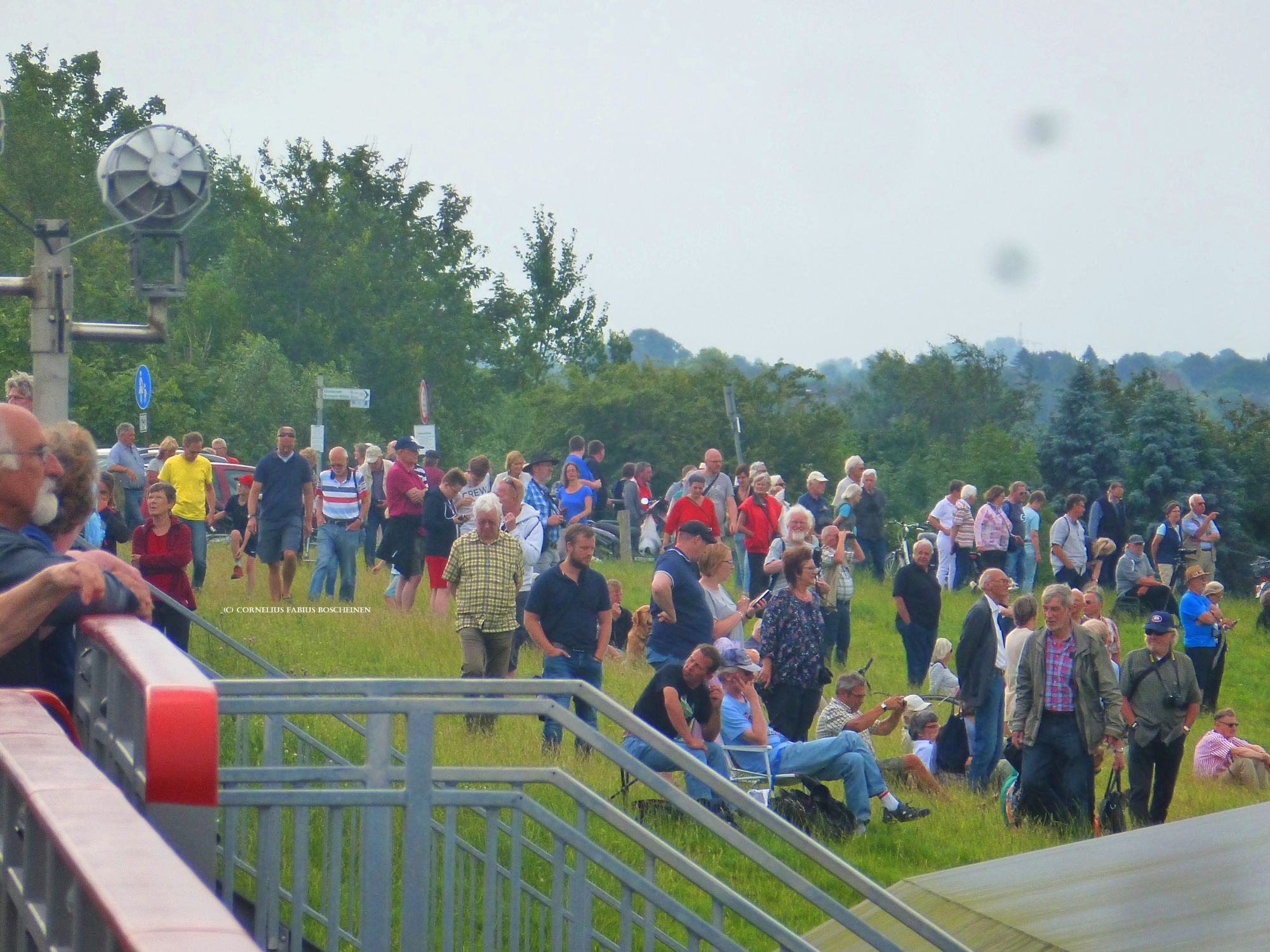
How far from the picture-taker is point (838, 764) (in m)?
10.1

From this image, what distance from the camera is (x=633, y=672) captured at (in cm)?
1454

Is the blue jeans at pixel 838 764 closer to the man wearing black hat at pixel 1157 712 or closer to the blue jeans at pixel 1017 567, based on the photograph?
the man wearing black hat at pixel 1157 712

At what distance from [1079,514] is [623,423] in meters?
19.7

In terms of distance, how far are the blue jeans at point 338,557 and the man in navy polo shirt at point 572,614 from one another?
658cm

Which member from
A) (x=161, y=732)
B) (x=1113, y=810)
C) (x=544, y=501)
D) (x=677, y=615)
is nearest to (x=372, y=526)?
(x=544, y=501)

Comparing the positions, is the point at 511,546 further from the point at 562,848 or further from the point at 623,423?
the point at 623,423

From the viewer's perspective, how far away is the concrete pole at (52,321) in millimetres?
9078

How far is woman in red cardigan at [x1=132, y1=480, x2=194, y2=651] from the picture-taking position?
429 inches

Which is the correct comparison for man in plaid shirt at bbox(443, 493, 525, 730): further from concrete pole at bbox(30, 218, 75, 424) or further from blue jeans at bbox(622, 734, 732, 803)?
concrete pole at bbox(30, 218, 75, 424)

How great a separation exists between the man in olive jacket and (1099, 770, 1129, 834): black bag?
230 millimetres

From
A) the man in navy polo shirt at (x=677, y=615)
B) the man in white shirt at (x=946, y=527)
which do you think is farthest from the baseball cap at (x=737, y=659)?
the man in white shirt at (x=946, y=527)

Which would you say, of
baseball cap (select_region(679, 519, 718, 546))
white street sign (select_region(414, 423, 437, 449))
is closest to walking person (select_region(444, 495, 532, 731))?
baseball cap (select_region(679, 519, 718, 546))

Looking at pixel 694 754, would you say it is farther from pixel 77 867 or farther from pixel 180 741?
pixel 77 867

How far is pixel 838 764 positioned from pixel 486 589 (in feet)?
8.72
